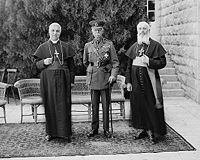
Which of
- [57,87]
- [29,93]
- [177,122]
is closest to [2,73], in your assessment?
[29,93]

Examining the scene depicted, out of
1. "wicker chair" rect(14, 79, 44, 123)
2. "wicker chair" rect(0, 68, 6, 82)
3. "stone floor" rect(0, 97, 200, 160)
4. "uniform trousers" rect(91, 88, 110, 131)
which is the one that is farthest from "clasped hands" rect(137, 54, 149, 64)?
"wicker chair" rect(0, 68, 6, 82)

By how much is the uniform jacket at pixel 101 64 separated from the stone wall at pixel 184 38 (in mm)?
3768

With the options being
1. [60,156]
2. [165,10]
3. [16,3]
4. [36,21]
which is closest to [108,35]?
[36,21]

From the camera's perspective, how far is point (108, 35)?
10.0m

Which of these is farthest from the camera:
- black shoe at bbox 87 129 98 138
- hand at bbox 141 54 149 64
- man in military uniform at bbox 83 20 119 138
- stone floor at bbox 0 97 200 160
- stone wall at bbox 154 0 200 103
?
stone wall at bbox 154 0 200 103

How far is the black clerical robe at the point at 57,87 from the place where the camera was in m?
6.03

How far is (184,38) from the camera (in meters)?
10.6

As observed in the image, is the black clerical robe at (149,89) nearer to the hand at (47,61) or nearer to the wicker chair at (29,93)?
the hand at (47,61)

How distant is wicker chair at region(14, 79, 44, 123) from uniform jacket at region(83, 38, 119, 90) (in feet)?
5.19

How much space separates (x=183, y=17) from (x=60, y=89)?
578 centimetres

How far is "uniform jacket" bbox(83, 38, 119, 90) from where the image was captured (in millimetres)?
6207

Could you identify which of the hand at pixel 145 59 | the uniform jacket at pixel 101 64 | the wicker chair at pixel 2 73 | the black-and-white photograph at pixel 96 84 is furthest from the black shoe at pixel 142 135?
the wicker chair at pixel 2 73

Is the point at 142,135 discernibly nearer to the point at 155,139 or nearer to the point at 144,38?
the point at 155,139

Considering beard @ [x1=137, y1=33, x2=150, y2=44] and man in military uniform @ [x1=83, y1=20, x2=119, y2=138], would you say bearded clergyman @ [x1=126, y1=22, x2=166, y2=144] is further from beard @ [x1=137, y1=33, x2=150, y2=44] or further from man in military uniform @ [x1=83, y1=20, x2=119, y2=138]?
man in military uniform @ [x1=83, y1=20, x2=119, y2=138]
